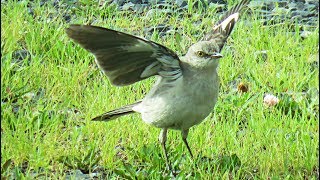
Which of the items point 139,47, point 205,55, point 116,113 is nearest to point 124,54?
point 139,47

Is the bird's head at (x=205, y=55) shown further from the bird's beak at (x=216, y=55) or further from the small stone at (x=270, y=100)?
the small stone at (x=270, y=100)

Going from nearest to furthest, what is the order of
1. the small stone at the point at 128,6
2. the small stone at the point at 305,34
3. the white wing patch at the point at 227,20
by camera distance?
1. the white wing patch at the point at 227,20
2. the small stone at the point at 305,34
3. the small stone at the point at 128,6

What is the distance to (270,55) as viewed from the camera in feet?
24.7

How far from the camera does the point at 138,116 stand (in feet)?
21.6

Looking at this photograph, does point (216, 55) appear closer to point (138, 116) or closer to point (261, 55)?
point (138, 116)

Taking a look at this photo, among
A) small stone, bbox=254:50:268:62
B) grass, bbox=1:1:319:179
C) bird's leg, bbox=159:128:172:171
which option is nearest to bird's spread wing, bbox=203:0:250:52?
grass, bbox=1:1:319:179

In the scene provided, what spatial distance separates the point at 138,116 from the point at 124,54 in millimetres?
1050

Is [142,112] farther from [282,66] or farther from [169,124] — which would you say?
[282,66]

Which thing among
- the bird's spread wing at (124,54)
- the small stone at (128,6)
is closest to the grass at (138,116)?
the small stone at (128,6)

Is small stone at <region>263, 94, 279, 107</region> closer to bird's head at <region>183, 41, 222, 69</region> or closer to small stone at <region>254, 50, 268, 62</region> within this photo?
small stone at <region>254, 50, 268, 62</region>

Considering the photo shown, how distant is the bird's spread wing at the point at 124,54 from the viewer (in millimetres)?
5316

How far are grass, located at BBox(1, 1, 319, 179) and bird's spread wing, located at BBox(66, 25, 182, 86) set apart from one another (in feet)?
1.84

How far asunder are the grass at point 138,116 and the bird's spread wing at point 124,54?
56cm

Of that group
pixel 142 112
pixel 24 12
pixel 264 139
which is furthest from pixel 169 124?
pixel 24 12
